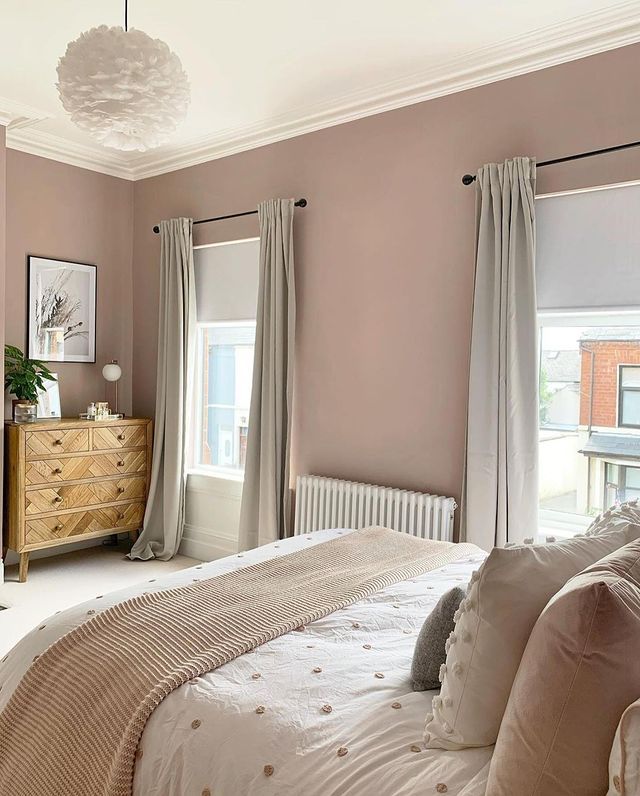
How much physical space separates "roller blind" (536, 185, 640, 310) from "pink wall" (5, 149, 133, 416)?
3.28 metres

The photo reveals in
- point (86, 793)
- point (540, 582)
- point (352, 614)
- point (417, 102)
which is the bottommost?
point (86, 793)

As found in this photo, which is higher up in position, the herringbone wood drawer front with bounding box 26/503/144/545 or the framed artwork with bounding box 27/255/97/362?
the framed artwork with bounding box 27/255/97/362

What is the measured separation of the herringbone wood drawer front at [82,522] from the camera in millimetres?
4316

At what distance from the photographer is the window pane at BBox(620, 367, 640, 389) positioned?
315cm

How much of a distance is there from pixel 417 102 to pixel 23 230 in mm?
2764

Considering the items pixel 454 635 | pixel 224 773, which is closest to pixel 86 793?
pixel 224 773

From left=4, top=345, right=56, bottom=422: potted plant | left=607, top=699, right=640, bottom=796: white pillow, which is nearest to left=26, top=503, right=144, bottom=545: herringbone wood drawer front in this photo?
left=4, top=345, right=56, bottom=422: potted plant

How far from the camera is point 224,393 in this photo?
496 centimetres

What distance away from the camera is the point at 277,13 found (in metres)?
3.04

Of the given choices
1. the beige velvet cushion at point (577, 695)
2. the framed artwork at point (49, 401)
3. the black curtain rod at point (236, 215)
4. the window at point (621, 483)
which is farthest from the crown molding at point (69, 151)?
the beige velvet cushion at point (577, 695)

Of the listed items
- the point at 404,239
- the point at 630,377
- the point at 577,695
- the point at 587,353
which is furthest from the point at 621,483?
the point at 577,695

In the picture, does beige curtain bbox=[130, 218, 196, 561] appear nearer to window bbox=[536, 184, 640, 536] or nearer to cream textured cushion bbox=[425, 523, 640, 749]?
window bbox=[536, 184, 640, 536]

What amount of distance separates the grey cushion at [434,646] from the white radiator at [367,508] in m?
1.93

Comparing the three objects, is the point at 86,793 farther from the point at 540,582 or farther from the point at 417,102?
the point at 417,102
